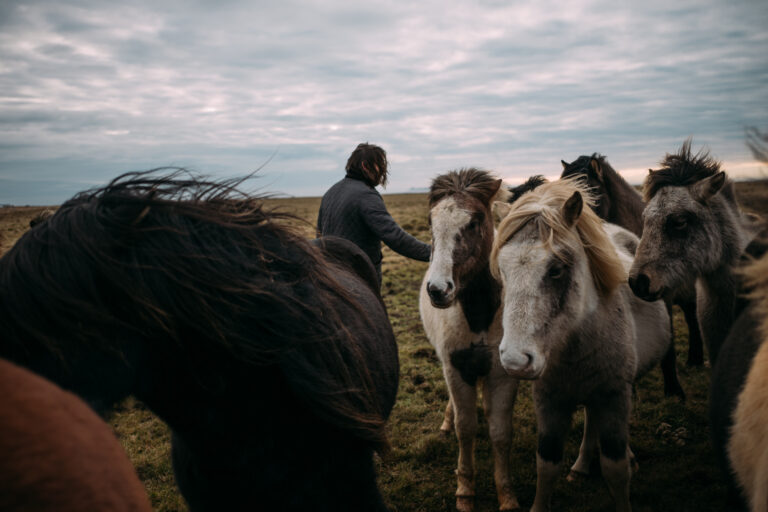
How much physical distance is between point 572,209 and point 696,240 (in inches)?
47.2

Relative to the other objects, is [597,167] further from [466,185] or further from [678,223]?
[466,185]

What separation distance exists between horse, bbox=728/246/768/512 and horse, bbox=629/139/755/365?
1114 mm

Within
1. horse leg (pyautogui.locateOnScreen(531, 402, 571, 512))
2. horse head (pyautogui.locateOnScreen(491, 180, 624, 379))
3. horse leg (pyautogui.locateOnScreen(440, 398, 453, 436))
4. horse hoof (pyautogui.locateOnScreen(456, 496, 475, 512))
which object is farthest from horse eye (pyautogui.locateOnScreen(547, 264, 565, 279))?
horse leg (pyautogui.locateOnScreen(440, 398, 453, 436))

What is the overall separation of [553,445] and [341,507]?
1884 millimetres

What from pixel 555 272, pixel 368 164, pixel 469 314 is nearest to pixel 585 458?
pixel 469 314

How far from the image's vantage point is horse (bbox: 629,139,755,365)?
10.0 ft

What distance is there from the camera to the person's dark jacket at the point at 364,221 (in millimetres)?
3811

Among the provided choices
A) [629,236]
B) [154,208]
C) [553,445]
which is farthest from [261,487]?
[629,236]

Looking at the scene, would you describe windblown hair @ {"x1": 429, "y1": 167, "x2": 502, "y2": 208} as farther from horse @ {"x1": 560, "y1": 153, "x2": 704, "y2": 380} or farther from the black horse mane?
the black horse mane

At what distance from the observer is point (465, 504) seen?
354cm

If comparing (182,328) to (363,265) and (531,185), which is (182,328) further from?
(531,185)

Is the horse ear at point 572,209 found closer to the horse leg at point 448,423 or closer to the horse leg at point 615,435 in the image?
the horse leg at point 615,435

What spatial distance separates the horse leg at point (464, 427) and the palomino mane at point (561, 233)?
109 centimetres

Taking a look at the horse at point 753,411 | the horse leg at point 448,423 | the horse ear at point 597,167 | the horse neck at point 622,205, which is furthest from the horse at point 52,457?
the horse neck at point 622,205
